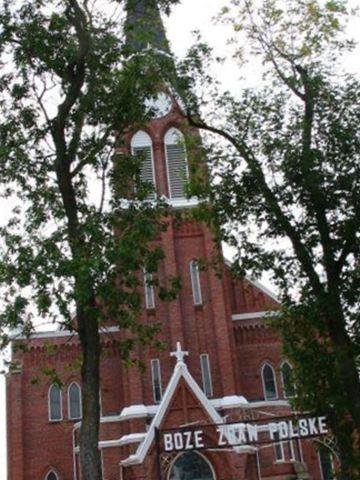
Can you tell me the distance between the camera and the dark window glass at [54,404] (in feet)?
93.1

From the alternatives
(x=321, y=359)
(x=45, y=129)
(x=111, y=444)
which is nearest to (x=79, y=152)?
(x=45, y=129)

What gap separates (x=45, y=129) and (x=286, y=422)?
7.78 m

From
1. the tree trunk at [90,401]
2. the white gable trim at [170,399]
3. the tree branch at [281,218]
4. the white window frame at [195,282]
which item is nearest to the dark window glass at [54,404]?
the white gable trim at [170,399]

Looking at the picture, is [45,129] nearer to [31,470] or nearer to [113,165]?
[113,165]

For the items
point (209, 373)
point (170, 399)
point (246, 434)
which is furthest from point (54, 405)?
point (246, 434)

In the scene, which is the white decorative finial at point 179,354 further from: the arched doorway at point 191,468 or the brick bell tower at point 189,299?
the arched doorway at point 191,468

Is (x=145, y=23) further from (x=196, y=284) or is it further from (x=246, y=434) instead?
(x=196, y=284)

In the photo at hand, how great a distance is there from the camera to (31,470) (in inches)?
1077

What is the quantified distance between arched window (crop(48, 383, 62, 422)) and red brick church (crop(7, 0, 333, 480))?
0.04 meters

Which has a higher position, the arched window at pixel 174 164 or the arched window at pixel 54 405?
the arched window at pixel 174 164

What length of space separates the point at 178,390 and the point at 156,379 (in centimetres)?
186

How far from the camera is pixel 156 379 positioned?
89.7ft

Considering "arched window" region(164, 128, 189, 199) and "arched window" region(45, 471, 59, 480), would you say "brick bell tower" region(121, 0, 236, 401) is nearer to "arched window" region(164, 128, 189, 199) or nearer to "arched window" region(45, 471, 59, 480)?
"arched window" region(164, 128, 189, 199)

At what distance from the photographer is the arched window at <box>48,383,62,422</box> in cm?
2836
